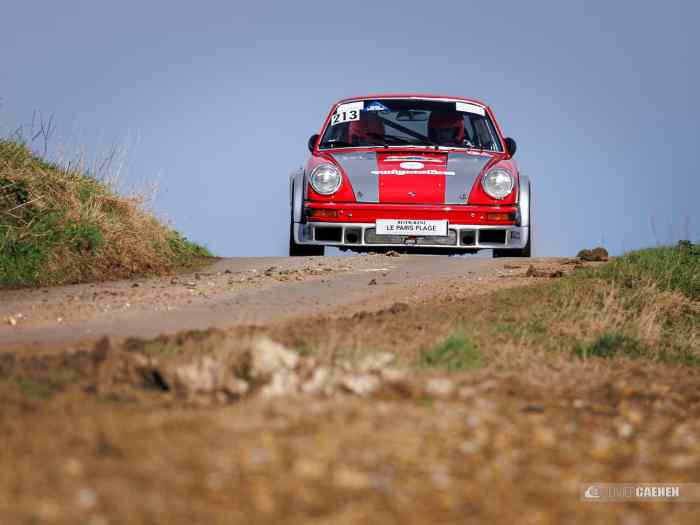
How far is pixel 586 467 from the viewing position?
4.16 meters

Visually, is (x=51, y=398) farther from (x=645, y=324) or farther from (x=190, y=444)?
(x=645, y=324)

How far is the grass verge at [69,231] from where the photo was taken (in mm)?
11414

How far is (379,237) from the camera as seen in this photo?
11.5 metres

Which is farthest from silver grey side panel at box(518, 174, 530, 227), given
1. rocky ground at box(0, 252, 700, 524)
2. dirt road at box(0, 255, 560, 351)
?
rocky ground at box(0, 252, 700, 524)

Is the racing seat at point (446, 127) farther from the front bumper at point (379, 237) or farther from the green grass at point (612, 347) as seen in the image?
the green grass at point (612, 347)

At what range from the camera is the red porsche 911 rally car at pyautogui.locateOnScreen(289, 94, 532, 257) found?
11.4 m

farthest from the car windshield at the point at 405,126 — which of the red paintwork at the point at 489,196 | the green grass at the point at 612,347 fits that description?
the green grass at the point at 612,347

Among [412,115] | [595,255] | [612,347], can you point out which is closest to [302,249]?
[412,115]

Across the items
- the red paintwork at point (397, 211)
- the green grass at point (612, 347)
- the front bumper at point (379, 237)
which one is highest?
→ the red paintwork at point (397, 211)

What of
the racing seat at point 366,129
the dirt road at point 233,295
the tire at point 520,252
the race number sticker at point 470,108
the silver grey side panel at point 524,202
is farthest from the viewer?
the race number sticker at point 470,108

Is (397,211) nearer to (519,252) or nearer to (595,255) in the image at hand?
(519,252)

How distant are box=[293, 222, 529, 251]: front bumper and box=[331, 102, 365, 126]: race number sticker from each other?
1.56 meters

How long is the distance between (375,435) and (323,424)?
8.6 inches

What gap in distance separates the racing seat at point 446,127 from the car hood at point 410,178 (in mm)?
658
